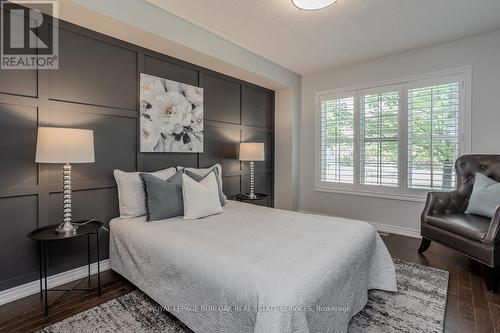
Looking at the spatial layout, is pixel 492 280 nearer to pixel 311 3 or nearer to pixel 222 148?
pixel 311 3

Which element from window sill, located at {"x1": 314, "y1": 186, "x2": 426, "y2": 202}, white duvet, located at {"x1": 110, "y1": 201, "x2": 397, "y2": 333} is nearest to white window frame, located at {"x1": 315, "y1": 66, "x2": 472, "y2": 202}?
window sill, located at {"x1": 314, "y1": 186, "x2": 426, "y2": 202}

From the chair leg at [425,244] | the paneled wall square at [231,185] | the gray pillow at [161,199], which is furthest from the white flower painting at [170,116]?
the chair leg at [425,244]

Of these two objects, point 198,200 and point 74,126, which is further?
point 198,200

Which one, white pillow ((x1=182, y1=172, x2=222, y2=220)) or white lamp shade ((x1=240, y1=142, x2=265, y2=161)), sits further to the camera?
white lamp shade ((x1=240, y1=142, x2=265, y2=161))

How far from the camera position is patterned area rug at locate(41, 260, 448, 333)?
5.41ft

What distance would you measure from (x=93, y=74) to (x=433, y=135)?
13.4ft

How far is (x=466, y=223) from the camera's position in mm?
2367

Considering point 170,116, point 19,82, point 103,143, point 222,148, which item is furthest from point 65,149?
point 222,148

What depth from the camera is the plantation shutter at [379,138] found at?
145 inches

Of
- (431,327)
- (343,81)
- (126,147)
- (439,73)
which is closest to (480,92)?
(439,73)

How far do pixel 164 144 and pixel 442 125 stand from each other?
3546 mm

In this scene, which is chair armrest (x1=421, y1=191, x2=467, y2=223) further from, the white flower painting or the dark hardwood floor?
the white flower painting

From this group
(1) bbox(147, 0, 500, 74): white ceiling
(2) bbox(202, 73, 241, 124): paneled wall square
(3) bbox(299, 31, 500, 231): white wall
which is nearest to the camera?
(1) bbox(147, 0, 500, 74): white ceiling

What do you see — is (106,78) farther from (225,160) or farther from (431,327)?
(431,327)
